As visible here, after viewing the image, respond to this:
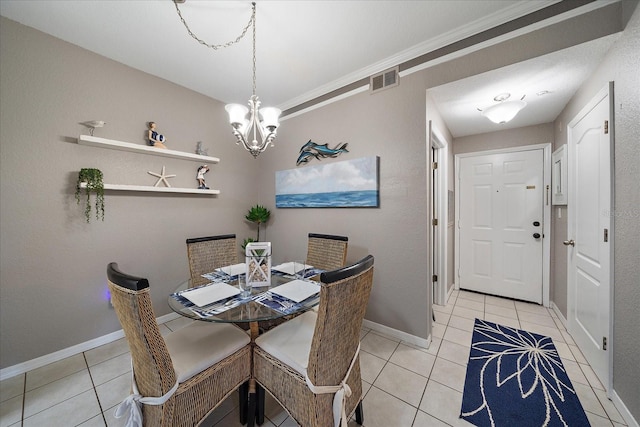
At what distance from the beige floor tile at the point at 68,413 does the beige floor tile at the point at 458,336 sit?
9.07 ft

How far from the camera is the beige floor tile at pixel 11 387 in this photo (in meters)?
1.57

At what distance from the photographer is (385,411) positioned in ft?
4.71

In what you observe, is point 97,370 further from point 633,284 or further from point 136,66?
point 633,284

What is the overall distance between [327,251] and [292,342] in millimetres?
1033

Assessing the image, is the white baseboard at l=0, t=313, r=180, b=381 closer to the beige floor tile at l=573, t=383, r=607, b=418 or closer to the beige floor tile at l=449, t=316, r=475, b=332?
the beige floor tile at l=449, t=316, r=475, b=332

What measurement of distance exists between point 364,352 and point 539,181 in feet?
9.87

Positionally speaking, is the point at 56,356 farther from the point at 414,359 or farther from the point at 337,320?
the point at 414,359

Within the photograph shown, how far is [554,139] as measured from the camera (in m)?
2.73

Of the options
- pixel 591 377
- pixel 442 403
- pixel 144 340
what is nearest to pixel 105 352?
pixel 144 340

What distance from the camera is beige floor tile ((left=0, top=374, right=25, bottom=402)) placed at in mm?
1565

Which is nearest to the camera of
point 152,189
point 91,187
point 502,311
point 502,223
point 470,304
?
point 91,187

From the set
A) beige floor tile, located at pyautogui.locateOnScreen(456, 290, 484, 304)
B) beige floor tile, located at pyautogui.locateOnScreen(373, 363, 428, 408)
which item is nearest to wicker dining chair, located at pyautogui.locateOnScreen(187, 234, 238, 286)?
beige floor tile, located at pyautogui.locateOnScreen(373, 363, 428, 408)

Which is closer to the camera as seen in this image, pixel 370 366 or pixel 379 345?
pixel 370 366

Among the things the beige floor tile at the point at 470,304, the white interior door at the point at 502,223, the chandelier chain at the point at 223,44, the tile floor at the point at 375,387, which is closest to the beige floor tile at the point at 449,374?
the tile floor at the point at 375,387
